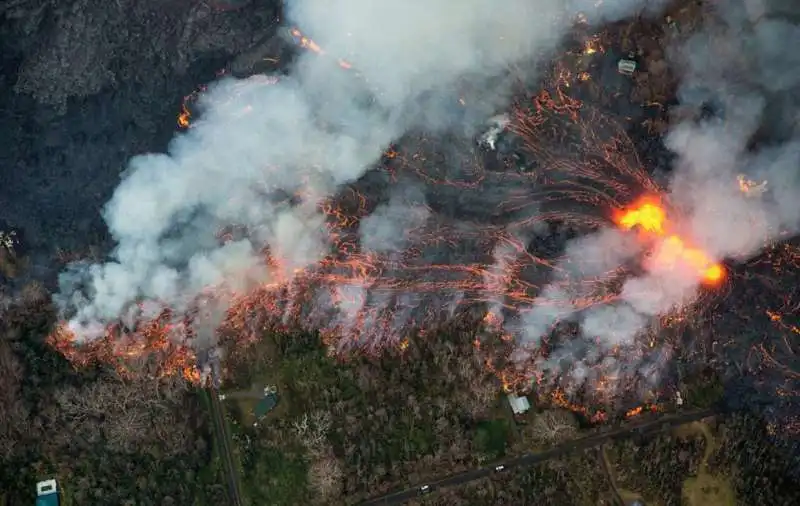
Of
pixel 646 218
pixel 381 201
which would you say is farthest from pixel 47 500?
pixel 646 218

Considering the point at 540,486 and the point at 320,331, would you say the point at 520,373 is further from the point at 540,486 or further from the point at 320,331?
the point at 320,331

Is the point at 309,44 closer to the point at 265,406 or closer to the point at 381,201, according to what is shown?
the point at 381,201

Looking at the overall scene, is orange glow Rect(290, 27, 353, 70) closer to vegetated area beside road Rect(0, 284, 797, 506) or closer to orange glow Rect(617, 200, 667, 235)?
vegetated area beside road Rect(0, 284, 797, 506)

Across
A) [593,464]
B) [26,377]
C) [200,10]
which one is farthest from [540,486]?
[200,10]

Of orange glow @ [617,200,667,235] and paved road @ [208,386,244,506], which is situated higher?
orange glow @ [617,200,667,235]

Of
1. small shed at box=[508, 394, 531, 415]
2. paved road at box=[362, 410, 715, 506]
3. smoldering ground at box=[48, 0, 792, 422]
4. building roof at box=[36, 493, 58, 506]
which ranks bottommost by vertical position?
paved road at box=[362, 410, 715, 506]

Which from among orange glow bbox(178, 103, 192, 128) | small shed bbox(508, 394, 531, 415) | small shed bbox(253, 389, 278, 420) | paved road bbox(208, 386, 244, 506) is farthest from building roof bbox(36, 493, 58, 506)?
small shed bbox(508, 394, 531, 415)
